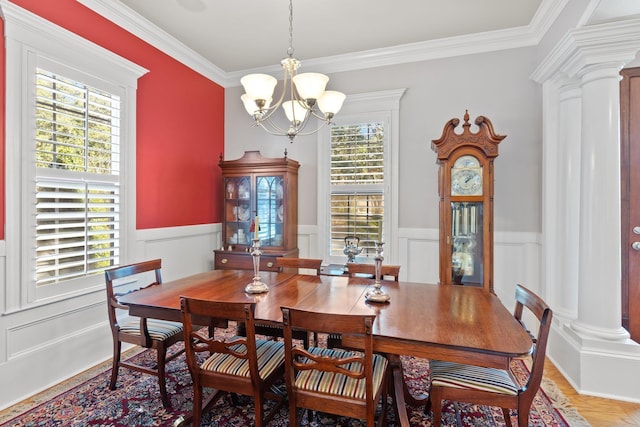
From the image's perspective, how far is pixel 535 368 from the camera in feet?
4.86

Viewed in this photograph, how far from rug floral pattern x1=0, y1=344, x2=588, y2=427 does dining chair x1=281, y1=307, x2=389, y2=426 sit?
52 centimetres

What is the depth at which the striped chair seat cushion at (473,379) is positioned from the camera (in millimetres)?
1572

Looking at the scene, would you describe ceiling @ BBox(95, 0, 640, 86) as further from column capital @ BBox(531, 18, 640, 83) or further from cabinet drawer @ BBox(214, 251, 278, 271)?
cabinet drawer @ BBox(214, 251, 278, 271)

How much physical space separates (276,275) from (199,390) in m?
1.03

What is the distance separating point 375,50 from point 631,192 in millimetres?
2776

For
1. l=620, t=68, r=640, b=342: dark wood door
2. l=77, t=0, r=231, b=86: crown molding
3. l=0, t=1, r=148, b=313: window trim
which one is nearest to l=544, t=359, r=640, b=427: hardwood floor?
l=620, t=68, r=640, b=342: dark wood door

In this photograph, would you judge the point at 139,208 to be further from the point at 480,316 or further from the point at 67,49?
the point at 480,316

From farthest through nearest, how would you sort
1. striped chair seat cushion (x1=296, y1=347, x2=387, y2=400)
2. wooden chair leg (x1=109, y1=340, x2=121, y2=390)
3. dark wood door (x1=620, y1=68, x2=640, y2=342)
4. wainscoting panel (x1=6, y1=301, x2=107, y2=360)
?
dark wood door (x1=620, y1=68, x2=640, y2=342) < wooden chair leg (x1=109, y1=340, x2=121, y2=390) < wainscoting panel (x1=6, y1=301, x2=107, y2=360) < striped chair seat cushion (x1=296, y1=347, x2=387, y2=400)

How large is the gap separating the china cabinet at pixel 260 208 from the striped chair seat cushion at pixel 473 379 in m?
2.40

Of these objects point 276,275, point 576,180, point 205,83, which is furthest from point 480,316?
point 205,83

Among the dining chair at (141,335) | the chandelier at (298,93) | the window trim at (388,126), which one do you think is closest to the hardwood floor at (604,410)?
the window trim at (388,126)

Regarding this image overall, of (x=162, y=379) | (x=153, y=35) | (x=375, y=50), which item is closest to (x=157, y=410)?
(x=162, y=379)

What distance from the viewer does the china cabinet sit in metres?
3.91

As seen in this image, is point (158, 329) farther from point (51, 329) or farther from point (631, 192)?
point (631, 192)
